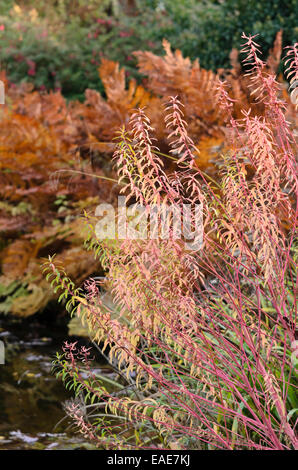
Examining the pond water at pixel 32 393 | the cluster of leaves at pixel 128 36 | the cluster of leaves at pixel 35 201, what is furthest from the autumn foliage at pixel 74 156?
the cluster of leaves at pixel 128 36

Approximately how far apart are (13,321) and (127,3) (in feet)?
36.3

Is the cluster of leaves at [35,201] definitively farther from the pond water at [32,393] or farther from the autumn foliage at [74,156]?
the pond water at [32,393]

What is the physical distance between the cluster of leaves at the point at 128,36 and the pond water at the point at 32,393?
15.2 feet

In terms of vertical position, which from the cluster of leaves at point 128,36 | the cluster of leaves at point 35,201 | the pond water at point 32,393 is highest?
the cluster of leaves at point 128,36

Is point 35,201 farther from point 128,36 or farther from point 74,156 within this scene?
point 128,36

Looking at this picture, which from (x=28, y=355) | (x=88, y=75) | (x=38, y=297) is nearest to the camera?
(x=28, y=355)

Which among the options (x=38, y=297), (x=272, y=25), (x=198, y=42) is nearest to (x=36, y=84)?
(x=198, y=42)

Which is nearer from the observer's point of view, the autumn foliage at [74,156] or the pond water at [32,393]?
the pond water at [32,393]

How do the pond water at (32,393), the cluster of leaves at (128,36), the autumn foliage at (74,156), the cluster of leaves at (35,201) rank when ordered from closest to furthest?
the pond water at (32,393), the autumn foliage at (74,156), the cluster of leaves at (35,201), the cluster of leaves at (128,36)

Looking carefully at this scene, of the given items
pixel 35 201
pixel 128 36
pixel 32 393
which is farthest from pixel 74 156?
pixel 128 36

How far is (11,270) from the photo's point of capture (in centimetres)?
561

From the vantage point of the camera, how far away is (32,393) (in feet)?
13.5

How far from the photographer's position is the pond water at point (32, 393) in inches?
136

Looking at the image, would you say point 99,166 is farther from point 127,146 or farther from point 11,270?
point 127,146
